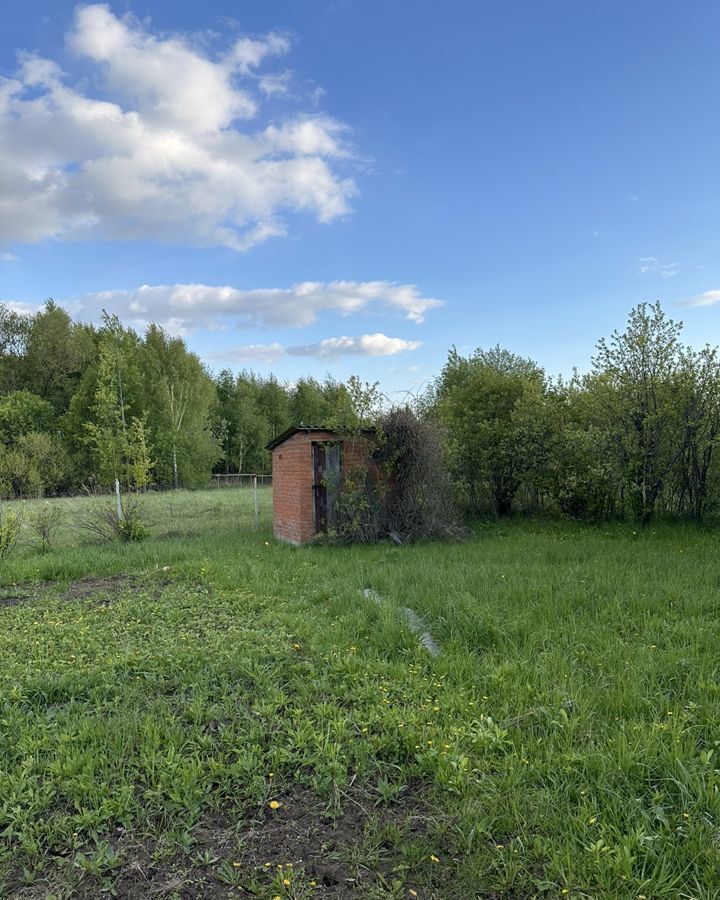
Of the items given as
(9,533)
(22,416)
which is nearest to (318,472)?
(9,533)

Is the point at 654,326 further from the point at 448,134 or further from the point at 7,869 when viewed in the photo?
the point at 7,869

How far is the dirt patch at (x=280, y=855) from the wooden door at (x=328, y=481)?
25.4 feet

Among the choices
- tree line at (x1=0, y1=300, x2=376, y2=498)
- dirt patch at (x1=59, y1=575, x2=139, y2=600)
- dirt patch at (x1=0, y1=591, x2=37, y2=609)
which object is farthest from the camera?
tree line at (x1=0, y1=300, x2=376, y2=498)

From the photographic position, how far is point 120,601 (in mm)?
5840

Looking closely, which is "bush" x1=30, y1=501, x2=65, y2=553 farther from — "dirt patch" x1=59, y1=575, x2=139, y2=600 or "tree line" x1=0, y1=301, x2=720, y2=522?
"dirt patch" x1=59, y1=575, x2=139, y2=600

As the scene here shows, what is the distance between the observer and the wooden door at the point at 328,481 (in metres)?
10.3

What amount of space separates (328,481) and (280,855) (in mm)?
8054

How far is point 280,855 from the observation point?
2.29 metres

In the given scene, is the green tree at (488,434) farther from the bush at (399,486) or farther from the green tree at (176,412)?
the green tree at (176,412)

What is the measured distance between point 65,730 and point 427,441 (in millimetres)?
8134

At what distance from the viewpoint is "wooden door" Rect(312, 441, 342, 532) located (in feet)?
33.8

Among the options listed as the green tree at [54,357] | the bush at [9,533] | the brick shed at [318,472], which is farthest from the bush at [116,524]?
the green tree at [54,357]

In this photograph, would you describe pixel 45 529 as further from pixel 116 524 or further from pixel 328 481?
pixel 328 481

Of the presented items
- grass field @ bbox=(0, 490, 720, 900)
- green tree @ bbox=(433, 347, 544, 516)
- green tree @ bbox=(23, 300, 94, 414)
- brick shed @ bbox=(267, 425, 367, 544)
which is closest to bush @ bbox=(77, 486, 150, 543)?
brick shed @ bbox=(267, 425, 367, 544)
